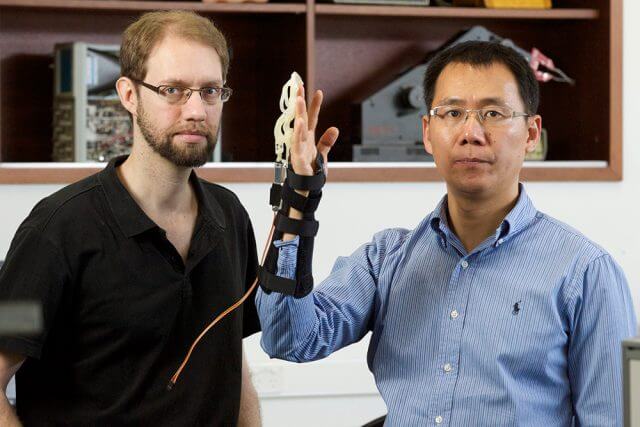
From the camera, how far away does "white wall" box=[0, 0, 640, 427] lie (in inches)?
114

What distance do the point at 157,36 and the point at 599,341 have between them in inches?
34.2

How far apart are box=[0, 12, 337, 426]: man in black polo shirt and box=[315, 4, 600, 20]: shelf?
112cm

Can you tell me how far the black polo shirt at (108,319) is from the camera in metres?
1.60

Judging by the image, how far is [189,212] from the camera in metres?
1.80

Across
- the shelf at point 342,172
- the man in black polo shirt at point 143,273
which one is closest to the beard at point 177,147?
the man in black polo shirt at point 143,273

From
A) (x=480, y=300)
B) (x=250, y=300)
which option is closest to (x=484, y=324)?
(x=480, y=300)

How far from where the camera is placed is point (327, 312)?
1662 millimetres

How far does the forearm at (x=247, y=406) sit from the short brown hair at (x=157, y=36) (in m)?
0.55

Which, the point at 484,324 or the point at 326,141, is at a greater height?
the point at 326,141

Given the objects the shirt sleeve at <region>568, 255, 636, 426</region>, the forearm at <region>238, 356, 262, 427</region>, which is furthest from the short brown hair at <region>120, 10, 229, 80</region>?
the shirt sleeve at <region>568, 255, 636, 426</region>

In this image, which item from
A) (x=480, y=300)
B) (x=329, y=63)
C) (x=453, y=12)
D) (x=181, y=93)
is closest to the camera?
(x=480, y=300)

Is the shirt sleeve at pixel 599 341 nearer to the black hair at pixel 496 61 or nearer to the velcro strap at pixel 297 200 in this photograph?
the black hair at pixel 496 61

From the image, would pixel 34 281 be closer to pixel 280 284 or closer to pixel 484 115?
pixel 280 284

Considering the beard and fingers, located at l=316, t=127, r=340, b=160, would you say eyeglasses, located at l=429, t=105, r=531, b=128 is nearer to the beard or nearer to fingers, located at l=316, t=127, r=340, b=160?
fingers, located at l=316, t=127, r=340, b=160
